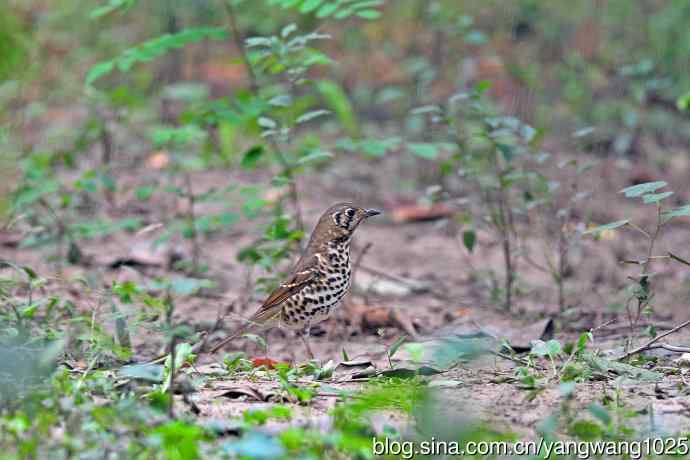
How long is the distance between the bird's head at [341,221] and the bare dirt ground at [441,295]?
0.66 metres

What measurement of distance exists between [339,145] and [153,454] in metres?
3.21

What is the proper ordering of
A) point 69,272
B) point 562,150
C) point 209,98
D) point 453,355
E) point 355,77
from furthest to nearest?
point 355,77 → point 209,98 → point 562,150 → point 69,272 → point 453,355

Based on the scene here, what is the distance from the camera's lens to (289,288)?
5.48 m

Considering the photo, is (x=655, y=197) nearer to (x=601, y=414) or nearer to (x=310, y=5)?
(x=601, y=414)

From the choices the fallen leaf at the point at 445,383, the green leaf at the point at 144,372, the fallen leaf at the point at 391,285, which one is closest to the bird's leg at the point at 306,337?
the fallen leaf at the point at 445,383

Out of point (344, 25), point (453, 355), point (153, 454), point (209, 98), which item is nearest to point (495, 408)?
point (453, 355)

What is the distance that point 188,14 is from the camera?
9633mm

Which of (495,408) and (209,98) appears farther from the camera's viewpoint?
(209,98)

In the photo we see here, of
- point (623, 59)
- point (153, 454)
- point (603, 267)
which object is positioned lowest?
point (603, 267)

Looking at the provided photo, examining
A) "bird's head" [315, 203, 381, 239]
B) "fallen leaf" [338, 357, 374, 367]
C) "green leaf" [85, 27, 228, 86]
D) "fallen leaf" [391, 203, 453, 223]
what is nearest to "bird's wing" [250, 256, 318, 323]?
"bird's head" [315, 203, 381, 239]

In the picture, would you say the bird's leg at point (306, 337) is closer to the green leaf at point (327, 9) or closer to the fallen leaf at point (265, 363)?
the fallen leaf at point (265, 363)

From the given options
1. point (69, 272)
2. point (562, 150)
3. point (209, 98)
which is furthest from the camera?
point (209, 98)

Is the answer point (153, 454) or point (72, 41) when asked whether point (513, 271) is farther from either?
point (72, 41)

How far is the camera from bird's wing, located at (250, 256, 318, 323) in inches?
215
